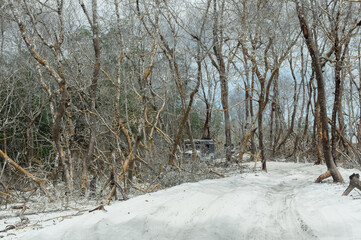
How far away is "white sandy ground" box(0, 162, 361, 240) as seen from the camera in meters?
3.22

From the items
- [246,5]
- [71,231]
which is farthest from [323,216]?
[246,5]

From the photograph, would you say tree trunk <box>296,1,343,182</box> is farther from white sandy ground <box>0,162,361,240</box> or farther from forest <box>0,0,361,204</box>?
white sandy ground <box>0,162,361,240</box>

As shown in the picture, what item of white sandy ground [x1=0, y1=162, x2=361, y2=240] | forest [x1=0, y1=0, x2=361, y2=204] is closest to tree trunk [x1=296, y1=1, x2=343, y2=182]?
forest [x1=0, y1=0, x2=361, y2=204]

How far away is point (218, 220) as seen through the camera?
354cm

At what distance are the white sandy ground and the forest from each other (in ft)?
3.81

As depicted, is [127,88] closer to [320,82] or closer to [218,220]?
[320,82]

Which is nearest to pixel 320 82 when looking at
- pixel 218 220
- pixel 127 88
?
pixel 218 220

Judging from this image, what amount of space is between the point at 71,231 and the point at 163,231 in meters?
0.95

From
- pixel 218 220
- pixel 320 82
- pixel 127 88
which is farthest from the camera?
pixel 127 88

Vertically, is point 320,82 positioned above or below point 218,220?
above

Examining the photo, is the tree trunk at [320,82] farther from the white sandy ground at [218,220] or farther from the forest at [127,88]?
the white sandy ground at [218,220]

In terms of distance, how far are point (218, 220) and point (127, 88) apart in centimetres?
823

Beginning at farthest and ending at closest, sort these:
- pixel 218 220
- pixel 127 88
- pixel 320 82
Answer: pixel 127 88 → pixel 320 82 → pixel 218 220

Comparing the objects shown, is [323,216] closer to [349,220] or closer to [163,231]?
[349,220]
